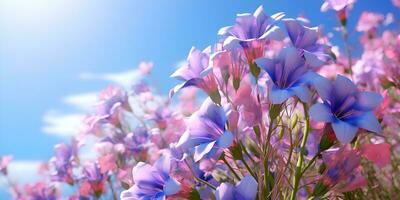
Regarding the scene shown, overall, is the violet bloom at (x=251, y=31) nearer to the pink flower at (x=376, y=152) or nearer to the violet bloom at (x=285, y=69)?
the violet bloom at (x=285, y=69)

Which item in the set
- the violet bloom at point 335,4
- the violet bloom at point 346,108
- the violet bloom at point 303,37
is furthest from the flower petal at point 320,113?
the violet bloom at point 335,4

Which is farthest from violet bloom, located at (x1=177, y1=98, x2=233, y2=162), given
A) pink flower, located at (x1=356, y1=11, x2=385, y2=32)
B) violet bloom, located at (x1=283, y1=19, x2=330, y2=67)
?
pink flower, located at (x1=356, y1=11, x2=385, y2=32)

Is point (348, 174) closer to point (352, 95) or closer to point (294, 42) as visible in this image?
point (352, 95)

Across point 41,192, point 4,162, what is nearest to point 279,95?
point 41,192

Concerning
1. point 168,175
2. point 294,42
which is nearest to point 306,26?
point 294,42

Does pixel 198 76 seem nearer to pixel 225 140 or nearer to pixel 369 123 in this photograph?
pixel 225 140

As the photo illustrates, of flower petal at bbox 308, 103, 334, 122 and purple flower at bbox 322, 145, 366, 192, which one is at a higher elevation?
flower petal at bbox 308, 103, 334, 122

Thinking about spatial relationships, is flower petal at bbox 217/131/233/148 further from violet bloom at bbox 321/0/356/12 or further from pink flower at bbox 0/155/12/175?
pink flower at bbox 0/155/12/175
